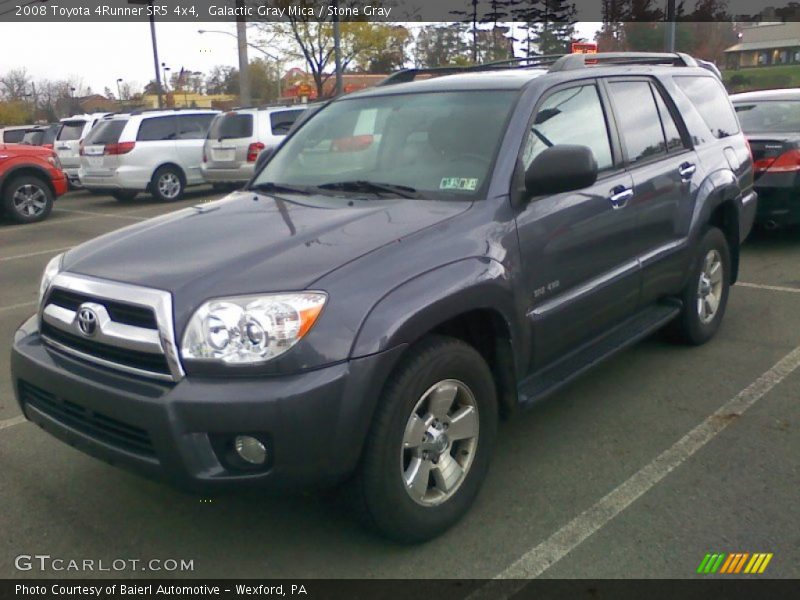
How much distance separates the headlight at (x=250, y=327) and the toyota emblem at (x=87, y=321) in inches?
18.6

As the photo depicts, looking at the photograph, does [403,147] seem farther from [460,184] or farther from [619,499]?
[619,499]

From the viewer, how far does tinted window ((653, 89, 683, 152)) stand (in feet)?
16.3

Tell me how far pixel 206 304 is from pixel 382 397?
27.8 inches

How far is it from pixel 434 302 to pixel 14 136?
20450mm

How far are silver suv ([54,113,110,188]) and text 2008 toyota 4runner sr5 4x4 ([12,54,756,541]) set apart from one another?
1383cm

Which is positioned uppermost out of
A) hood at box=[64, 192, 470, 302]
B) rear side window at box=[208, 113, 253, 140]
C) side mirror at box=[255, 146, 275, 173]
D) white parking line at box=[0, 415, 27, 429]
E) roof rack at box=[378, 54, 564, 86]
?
roof rack at box=[378, 54, 564, 86]

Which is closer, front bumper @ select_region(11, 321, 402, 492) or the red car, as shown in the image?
front bumper @ select_region(11, 321, 402, 492)

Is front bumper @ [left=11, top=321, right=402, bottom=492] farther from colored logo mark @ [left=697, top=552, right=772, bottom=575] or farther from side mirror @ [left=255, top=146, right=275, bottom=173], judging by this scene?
side mirror @ [left=255, top=146, right=275, bottom=173]

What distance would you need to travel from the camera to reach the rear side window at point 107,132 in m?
15.3

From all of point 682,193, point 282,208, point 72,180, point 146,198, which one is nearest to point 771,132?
point 682,193

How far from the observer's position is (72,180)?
17.2 meters

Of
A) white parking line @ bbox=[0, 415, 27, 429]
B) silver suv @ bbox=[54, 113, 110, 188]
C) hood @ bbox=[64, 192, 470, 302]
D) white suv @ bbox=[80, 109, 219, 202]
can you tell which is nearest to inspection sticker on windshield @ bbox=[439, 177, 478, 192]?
hood @ bbox=[64, 192, 470, 302]
